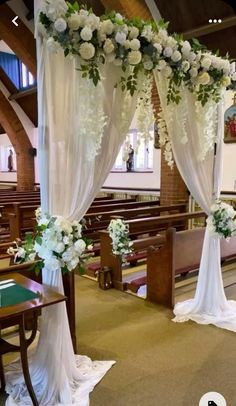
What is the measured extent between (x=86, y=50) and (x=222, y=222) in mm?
1917

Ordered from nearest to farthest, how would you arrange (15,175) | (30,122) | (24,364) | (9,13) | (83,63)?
(24,364) < (83,63) < (9,13) < (30,122) < (15,175)

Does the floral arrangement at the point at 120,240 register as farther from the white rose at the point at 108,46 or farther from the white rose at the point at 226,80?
the white rose at the point at 108,46

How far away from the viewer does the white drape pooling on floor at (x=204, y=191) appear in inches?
119

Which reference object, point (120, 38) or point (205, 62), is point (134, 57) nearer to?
point (120, 38)

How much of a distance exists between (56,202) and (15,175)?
9862 mm

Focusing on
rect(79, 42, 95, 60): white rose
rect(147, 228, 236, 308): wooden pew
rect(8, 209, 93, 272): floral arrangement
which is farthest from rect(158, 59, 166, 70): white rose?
rect(147, 228, 236, 308): wooden pew

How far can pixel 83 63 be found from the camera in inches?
83.4

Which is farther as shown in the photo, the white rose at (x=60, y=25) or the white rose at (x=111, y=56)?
the white rose at (x=111, y=56)

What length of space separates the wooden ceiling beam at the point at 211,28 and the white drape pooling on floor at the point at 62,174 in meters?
3.53

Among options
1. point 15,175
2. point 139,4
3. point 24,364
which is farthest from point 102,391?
point 15,175

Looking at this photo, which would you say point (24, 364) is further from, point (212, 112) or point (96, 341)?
point (212, 112)

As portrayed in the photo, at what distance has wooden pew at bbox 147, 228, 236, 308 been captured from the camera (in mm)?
3477

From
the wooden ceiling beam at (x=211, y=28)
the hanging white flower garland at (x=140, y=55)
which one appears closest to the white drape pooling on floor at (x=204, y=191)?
the hanging white flower garland at (x=140, y=55)

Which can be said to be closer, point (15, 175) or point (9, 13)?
point (9, 13)
